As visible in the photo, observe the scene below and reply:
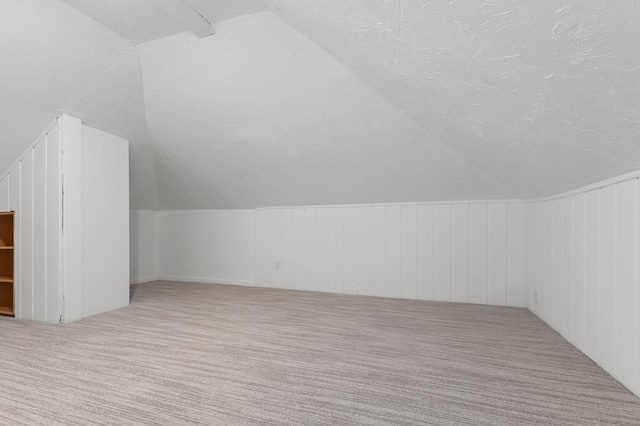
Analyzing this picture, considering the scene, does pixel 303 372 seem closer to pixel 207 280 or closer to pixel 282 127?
pixel 282 127

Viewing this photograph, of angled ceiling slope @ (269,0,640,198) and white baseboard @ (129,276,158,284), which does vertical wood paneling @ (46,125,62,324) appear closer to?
white baseboard @ (129,276,158,284)

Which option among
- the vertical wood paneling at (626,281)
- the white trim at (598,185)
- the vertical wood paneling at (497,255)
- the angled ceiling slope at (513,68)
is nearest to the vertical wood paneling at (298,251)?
the vertical wood paneling at (497,255)

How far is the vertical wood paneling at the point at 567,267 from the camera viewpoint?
2.58 meters

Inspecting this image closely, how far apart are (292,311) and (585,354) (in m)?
2.35

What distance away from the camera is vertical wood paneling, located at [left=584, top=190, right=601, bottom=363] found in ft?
7.09

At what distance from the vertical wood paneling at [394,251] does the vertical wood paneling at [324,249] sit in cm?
77

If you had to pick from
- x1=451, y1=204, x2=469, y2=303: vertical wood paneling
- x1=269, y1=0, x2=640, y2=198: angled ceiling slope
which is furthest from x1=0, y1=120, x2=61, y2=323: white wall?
x1=451, y1=204, x2=469, y2=303: vertical wood paneling

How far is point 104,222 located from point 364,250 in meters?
2.79

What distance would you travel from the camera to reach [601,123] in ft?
4.71

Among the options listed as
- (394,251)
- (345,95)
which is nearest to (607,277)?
(345,95)

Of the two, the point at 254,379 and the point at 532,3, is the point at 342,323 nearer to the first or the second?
the point at 254,379

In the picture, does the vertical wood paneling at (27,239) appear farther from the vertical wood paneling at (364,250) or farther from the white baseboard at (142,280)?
the vertical wood paneling at (364,250)

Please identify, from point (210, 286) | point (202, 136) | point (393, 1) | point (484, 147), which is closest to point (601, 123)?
point (393, 1)

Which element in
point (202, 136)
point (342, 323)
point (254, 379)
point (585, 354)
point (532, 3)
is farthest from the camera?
point (202, 136)
